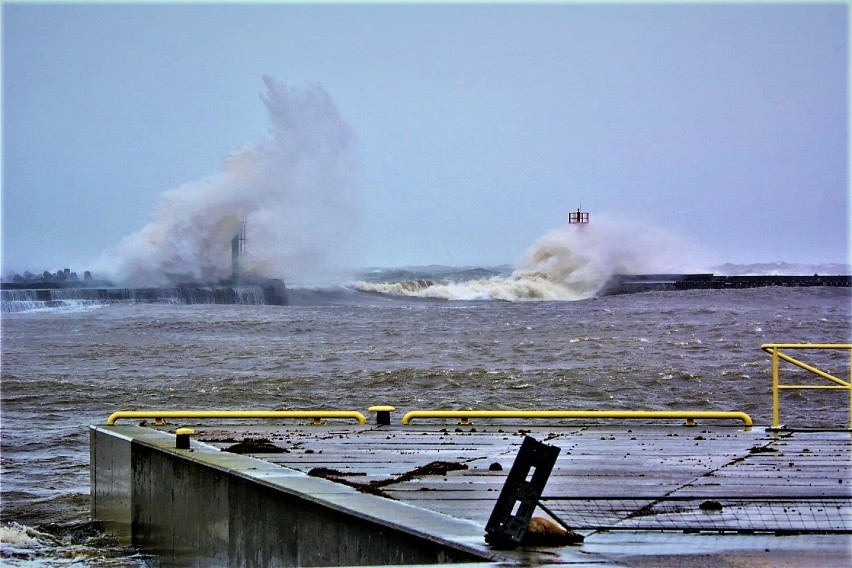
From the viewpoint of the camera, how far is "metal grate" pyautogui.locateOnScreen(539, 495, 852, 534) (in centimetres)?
687

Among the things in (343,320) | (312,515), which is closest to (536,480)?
(312,515)

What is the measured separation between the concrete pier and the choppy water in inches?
43.8

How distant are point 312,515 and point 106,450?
17.9ft

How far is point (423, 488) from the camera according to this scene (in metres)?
8.50

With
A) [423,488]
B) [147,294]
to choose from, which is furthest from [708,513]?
[147,294]

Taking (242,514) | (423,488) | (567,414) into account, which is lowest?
(242,514)

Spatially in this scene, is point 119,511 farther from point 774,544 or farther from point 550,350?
point 550,350

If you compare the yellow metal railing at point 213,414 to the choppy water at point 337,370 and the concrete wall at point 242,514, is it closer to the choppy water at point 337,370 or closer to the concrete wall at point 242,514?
the concrete wall at point 242,514

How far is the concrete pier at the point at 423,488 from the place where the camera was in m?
6.26

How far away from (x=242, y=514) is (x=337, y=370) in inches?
1149

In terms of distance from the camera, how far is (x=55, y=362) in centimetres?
4366

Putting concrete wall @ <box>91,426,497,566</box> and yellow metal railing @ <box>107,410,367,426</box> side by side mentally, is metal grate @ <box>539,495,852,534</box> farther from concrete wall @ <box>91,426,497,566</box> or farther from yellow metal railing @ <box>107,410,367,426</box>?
yellow metal railing @ <box>107,410,367,426</box>

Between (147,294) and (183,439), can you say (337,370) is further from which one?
(147,294)

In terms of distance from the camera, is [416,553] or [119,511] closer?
[416,553]
